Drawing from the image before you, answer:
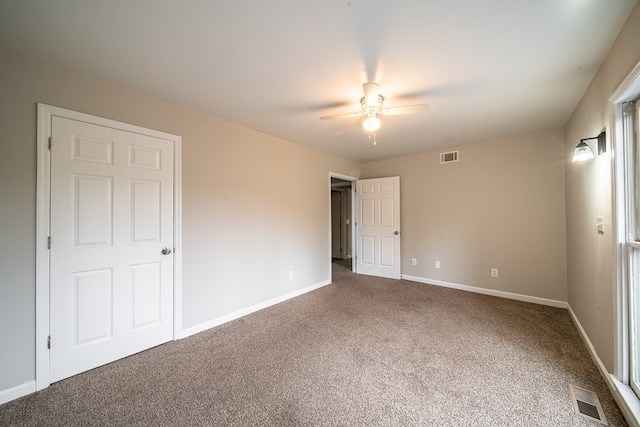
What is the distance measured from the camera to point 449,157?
4301mm

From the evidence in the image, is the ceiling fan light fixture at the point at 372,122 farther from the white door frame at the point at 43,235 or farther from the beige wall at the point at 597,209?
the white door frame at the point at 43,235

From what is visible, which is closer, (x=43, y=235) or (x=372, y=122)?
(x=43, y=235)

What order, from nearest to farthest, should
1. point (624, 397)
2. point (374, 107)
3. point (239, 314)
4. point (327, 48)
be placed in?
point (624, 397) < point (327, 48) < point (374, 107) < point (239, 314)

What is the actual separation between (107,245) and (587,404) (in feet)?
12.6

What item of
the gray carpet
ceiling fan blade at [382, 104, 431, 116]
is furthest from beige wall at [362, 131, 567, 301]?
ceiling fan blade at [382, 104, 431, 116]

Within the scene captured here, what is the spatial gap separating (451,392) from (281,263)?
256 cm

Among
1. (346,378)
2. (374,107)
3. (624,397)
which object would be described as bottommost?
(346,378)

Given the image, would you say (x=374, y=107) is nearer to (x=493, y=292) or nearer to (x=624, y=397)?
(x=624, y=397)

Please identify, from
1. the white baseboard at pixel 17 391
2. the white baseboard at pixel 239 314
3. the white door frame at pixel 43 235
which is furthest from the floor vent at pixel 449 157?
the white baseboard at pixel 17 391

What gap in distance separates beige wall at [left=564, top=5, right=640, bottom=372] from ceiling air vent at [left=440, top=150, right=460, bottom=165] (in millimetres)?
1415

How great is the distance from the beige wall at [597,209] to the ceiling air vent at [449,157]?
4.64 feet

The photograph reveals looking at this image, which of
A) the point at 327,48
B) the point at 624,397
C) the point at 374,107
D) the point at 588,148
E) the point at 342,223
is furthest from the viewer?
the point at 342,223

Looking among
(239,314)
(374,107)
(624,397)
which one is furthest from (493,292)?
(239,314)

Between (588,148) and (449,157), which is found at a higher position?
(449,157)
